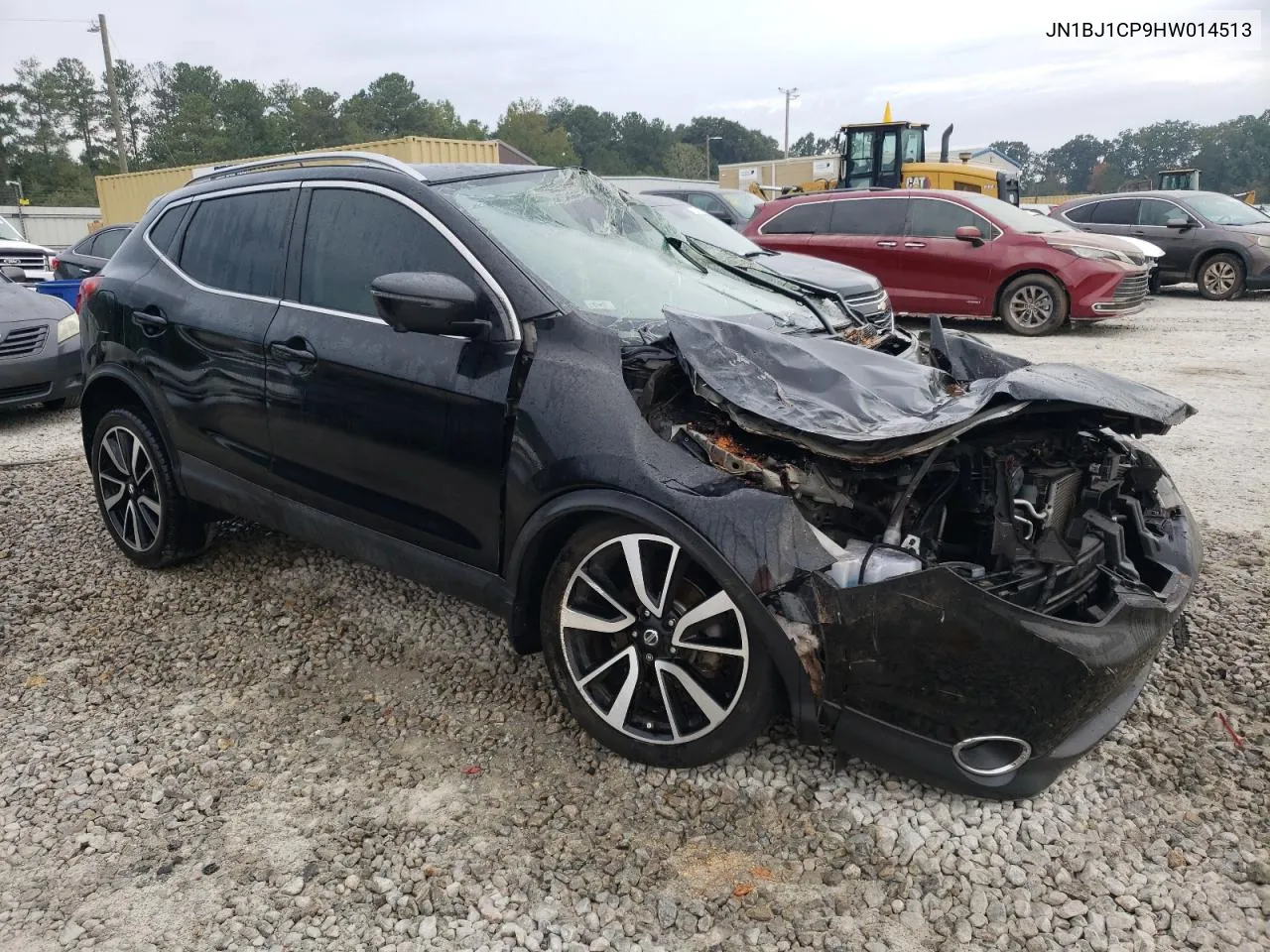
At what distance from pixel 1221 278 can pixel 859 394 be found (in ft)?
45.8

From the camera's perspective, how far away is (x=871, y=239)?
36.5ft

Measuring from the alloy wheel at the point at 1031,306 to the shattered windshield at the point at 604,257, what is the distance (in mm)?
7906

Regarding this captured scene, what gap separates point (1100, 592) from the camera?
247 centimetres

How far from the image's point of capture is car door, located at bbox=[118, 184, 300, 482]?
3461 millimetres

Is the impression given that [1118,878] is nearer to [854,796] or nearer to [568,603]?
[854,796]

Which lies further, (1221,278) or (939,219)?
(1221,278)

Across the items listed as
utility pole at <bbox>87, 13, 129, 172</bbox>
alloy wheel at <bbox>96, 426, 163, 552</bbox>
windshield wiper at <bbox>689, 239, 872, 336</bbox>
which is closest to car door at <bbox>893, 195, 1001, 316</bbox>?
windshield wiper at <bbox>689, 239, 872, 336</bbox>

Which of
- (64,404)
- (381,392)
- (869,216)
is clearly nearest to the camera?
(381,392)

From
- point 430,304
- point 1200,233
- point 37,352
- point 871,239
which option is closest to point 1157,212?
point 1200,233

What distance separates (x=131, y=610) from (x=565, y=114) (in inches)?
4713

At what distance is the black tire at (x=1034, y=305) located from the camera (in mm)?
10391

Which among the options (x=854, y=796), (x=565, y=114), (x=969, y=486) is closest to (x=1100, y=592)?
(x=969, y=486)

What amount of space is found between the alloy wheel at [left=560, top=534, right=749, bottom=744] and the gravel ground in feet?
0.68

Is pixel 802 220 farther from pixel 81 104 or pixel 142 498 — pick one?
pixel 81 104
